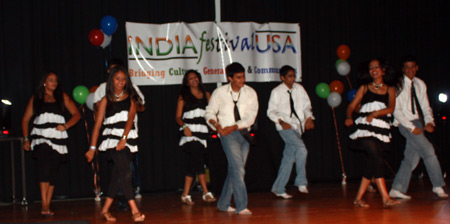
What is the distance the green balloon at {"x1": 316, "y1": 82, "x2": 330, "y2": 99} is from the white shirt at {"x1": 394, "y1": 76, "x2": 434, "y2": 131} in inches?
71.9

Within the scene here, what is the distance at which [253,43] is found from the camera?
7.97 m

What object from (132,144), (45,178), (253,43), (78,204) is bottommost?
(78,204)

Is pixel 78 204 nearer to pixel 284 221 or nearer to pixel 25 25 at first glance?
pixel 25 25

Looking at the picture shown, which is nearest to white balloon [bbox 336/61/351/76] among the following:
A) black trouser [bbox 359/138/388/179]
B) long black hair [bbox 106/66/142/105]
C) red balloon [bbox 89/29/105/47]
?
black trouser [bbox 359/138/388/179]

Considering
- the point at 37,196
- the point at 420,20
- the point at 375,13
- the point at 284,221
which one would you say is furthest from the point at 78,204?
the point at 420,20

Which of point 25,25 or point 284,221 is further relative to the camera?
point 25,25

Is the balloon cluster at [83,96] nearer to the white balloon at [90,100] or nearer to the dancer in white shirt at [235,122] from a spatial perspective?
the white balloon at [90,100]

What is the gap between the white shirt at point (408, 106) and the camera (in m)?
6.00

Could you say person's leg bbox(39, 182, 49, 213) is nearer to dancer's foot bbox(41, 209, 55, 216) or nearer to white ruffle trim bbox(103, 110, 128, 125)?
dancer's foot bbox(41, 209, 55, 216)

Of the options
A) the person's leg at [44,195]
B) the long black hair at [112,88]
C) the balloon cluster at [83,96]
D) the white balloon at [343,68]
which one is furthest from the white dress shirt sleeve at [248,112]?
the white balloon at [343,68]

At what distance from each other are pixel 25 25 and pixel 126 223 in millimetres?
3490

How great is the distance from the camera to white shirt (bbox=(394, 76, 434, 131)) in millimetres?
5996

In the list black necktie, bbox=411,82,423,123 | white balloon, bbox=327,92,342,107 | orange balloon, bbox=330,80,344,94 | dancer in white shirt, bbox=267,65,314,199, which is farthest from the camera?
orange balloon, bbox=330,80,344,94

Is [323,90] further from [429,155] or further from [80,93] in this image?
[80,93]
